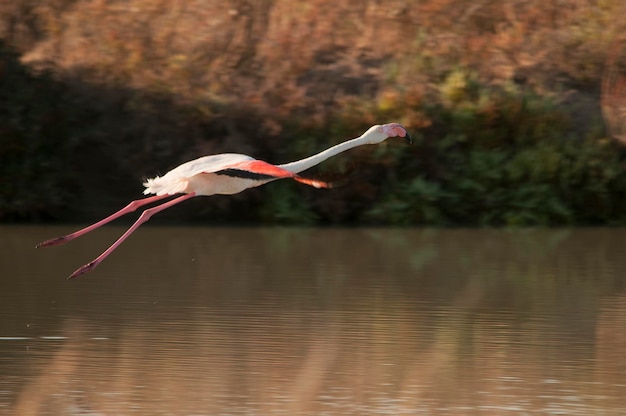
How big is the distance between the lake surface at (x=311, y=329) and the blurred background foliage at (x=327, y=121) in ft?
11.0

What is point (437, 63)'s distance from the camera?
21.0 metres

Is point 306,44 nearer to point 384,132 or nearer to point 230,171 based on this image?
point 384,132

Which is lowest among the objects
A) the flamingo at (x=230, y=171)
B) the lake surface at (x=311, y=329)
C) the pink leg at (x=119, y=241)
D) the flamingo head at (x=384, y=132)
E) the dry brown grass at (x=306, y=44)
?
the lake surface at (x=311, y=329)

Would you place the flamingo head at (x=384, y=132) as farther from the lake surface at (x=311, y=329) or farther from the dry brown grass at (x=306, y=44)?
the dry brown grass at (x=306, y=44)

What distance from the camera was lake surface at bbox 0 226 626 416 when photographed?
739 cm

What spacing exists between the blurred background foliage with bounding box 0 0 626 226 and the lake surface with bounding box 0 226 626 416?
3.35 m

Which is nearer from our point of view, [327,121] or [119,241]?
[119,241]

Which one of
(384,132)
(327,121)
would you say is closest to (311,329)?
(384,132)

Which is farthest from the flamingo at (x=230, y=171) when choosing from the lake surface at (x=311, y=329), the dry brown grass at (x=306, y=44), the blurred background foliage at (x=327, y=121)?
the dry brown grass at (x=306, y=44)

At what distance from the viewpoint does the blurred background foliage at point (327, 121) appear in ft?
63.6

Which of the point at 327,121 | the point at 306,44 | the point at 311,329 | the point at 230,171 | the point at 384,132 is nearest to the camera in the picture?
the point at 230,171

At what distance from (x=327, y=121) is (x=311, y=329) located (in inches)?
407

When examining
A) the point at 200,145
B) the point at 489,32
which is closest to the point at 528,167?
the point at 489,32

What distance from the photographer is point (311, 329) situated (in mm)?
9727
